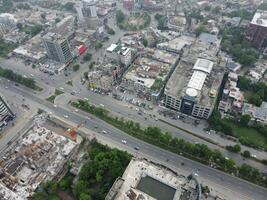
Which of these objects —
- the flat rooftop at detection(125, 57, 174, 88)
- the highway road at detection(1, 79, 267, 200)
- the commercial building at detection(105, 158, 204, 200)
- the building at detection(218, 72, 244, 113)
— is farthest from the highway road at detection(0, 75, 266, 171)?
the commercial building at detection(105, 158, 204, 200)

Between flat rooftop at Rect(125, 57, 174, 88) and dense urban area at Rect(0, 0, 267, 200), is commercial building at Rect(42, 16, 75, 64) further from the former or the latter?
flat rooftop at Rect(125, 57, 174, 88)

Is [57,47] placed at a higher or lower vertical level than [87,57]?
higher

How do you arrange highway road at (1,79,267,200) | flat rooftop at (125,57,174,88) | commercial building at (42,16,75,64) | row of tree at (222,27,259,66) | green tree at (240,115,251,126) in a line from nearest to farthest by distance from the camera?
highway road at (1,79,267,200) < green tree at (240,115,251,126) < flat rooftop at (125,57,174,88) < row of tree at (222,27,259,66) < commercial building at (42,16,75,64)

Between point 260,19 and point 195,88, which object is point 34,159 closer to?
point 195,88

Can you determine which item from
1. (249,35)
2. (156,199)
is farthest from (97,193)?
(249,35)

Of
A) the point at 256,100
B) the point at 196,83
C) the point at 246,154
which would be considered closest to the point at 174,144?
the point at 246,154

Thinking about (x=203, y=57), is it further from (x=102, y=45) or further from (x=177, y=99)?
(x=102, y=45)
